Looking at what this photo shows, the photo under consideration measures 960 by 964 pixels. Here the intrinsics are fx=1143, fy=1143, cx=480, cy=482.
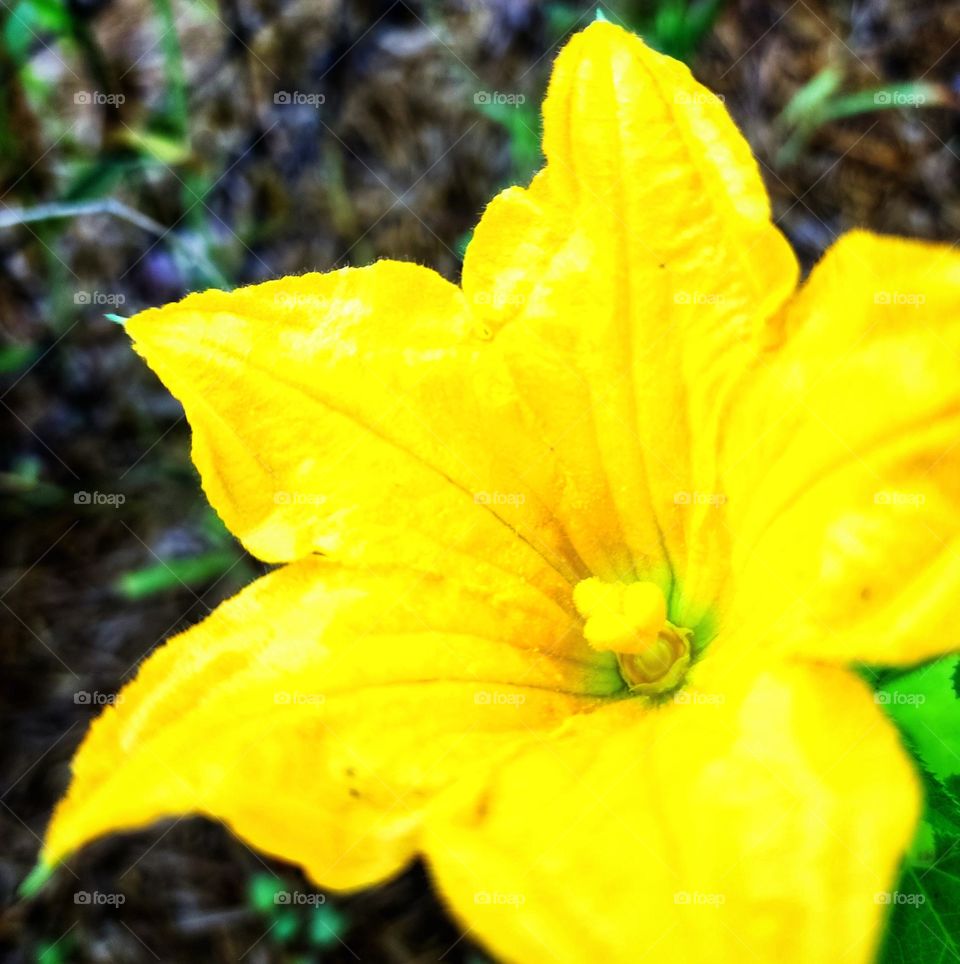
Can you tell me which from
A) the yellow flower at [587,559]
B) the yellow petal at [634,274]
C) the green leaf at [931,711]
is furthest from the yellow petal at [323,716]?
the green leaf at [931,711]

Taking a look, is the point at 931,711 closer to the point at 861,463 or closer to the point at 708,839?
the point at 861,463

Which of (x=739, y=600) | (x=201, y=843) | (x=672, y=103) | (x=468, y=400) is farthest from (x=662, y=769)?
(x=201, y=843)

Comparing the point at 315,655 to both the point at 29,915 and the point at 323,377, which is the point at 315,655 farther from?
the point at 29,915

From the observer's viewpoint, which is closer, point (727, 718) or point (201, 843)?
point (727, 718)

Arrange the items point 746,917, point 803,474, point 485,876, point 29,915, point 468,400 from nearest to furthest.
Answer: point 746,917 → point 485,876 → point 803,474 → point 468,400 → point 29,915

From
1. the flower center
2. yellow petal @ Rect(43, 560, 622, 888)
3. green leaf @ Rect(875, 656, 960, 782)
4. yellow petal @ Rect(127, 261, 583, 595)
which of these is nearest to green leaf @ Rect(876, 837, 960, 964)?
green leaf @ Rect(875, 656, 960, 782)

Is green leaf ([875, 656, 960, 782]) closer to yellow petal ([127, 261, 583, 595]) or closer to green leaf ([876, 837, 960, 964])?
green leaf ([876, 837, 960, 964])
